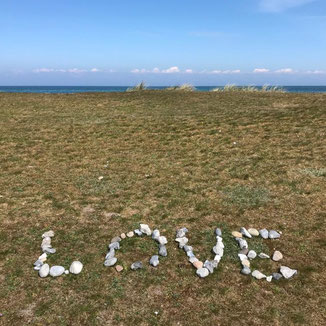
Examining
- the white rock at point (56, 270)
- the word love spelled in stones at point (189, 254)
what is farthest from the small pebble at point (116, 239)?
the white rock at point (56, 270)

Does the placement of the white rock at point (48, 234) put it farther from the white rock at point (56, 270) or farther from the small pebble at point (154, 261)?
the small pebble at point (154, 261)

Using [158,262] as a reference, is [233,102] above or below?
above

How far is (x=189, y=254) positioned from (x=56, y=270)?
10.0 ft

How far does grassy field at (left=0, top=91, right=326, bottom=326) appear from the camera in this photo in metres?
6.62

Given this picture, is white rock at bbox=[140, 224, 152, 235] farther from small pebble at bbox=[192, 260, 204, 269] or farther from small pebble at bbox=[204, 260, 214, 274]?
→ small pebble at bbox=[204, 260, 214, 274]

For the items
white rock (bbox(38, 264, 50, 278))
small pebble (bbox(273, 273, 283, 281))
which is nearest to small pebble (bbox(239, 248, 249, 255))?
small pebble (bbox(273, 273, 283, 281))

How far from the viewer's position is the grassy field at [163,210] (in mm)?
6617

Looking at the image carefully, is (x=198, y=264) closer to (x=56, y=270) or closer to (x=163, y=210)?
(x=163, y=210)

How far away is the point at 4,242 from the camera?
8.73 metres

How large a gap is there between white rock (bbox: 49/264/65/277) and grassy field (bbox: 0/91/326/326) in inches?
6.5

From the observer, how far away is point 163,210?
10.4m

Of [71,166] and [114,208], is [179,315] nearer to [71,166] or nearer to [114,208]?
[114,208]

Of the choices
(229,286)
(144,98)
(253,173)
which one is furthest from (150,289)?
(144,98)

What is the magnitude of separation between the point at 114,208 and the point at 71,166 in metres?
4.79
